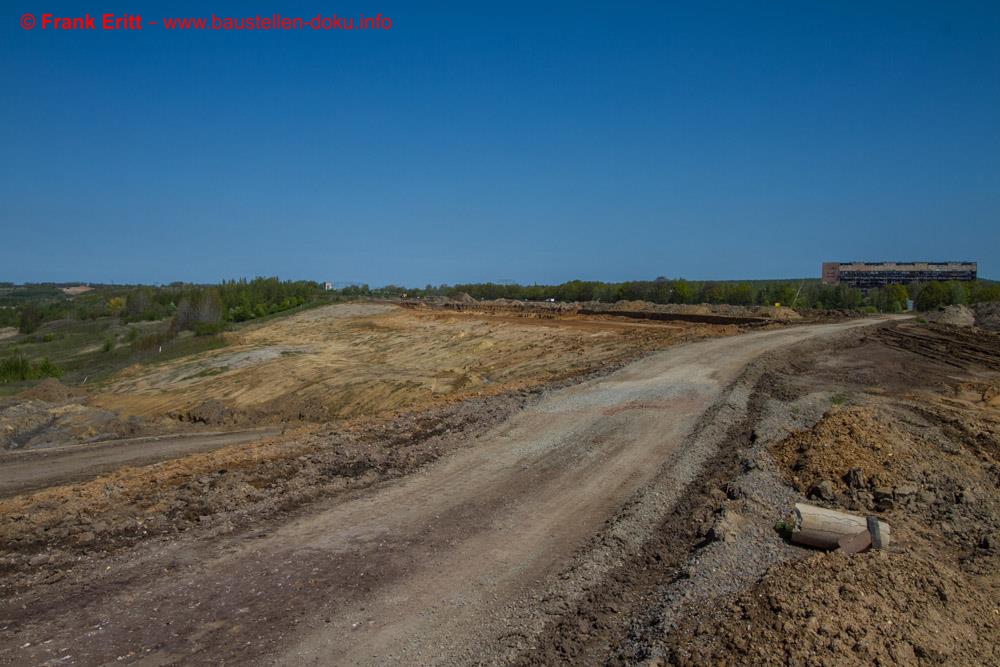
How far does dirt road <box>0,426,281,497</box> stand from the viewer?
507 inches

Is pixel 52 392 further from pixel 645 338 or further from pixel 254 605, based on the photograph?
pixel 254 605

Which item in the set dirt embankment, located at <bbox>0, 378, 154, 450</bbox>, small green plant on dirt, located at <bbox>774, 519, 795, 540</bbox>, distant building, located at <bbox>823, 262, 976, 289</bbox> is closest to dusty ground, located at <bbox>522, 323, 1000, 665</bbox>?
small green plant on dirt, located at <bbox>774, 519, 795, 540</bbox>

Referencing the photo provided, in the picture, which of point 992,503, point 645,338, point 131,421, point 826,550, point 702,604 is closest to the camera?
point 702,604

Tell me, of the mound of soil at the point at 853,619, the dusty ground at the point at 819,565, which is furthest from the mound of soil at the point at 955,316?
the mound of soil at the point at 853,619

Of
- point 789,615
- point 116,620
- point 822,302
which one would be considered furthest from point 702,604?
point 822,302

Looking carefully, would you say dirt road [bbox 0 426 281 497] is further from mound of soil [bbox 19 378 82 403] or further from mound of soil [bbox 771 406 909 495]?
mound of soil [bbox 19 378 82 403]

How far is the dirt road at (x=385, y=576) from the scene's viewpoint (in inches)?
200

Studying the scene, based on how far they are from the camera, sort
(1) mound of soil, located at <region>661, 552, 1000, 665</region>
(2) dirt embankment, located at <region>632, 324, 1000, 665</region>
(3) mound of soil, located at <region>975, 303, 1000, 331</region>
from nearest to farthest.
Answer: (1) mound of soil, located at <region>661, 552, 1000, 665</region> < (2) dirt embankment, located at <region>632, 324, 1000, 665</region> < (3) mound of soil, located at <region>975, 303, 1000, 331</region>

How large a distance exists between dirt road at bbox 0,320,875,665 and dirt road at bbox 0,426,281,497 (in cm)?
776

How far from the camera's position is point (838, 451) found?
973 centimetres

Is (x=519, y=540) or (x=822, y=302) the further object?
(x=822, y=302)

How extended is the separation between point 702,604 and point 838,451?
5.26m

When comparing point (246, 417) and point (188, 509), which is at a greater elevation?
point (188, 509)

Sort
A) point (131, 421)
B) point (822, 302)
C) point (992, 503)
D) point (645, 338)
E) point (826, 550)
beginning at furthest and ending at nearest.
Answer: point (822, 302), point (645, 338), point (131, 421), point (992, 503), point (826, 550)
